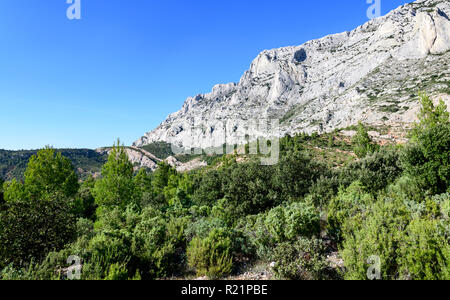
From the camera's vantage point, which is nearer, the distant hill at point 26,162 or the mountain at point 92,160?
the distant hill at point 26,162

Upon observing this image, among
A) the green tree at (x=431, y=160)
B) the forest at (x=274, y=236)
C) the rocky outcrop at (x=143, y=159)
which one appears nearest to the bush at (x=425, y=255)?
the forest at (x=274, y=236)

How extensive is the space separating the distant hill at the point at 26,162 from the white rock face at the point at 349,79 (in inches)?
2815

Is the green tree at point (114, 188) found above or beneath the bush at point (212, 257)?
above

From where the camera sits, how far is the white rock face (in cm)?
8919

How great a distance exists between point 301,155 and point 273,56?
199m

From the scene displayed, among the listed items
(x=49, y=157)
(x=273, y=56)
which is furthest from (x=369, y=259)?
(x=273, y=56)

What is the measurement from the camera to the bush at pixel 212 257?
5.81 m

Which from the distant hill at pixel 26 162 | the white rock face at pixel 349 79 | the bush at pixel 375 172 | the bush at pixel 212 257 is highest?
the white rock face at pixel 349 79

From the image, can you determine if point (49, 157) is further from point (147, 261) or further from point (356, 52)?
point (356, 52)

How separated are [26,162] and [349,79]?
659 ft

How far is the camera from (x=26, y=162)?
123m

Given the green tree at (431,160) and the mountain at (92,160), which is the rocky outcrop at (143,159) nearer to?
the mountain at (92,160)

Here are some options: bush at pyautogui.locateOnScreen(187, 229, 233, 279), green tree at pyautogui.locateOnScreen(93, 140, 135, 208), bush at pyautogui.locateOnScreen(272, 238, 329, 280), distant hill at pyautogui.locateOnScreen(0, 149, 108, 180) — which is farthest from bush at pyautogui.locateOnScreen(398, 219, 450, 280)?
distant hill at pyautogui.locateOnScreen(0, 149, 108, 180)
